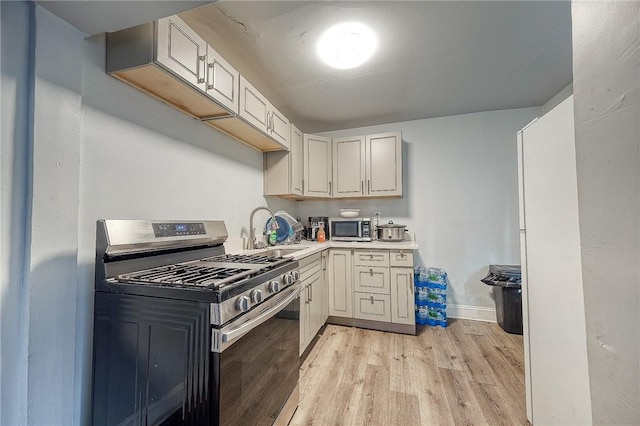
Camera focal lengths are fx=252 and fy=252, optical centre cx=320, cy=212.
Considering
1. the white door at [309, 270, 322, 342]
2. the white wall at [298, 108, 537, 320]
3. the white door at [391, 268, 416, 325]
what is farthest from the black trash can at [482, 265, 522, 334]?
the white door at [309, 270, 322, 342]

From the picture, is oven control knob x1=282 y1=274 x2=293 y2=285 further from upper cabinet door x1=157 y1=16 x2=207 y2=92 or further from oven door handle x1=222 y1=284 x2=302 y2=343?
upper cabinet door x1=157 y1=16 x2=207 y2=92

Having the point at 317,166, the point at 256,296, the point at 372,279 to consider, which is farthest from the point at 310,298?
the point at 317,166

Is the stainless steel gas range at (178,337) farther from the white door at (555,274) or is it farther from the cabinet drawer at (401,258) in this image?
the cabinet drawer at (401,258)

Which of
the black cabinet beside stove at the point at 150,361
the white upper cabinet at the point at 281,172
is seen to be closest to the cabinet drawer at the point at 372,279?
the white upper cabinet at the point at 281,172

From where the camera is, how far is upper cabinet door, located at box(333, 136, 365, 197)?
3.09 metres

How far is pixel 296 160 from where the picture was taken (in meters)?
2.82

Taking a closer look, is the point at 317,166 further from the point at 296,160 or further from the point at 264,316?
the point at 264,316

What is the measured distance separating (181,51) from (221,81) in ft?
0.98

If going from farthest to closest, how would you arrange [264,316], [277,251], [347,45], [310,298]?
1. [277,251]
2. [310,298]
3. [347,45]
4. [264,316]

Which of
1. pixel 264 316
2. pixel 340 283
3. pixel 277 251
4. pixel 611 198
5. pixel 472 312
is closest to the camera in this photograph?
pixel 611 198

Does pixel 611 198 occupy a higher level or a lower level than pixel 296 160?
lower

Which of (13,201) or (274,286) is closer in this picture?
(13,201)

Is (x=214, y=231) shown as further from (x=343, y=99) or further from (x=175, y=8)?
(x=343, y=99)

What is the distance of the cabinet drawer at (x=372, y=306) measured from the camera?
262 centimetres
